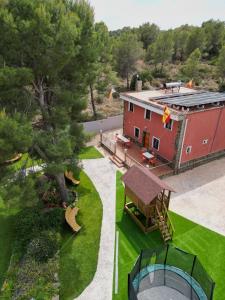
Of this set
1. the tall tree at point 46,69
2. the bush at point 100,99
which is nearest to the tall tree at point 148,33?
the bush at point 100,99

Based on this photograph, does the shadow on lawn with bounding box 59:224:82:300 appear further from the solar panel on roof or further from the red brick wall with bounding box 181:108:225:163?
the solar panel on roof

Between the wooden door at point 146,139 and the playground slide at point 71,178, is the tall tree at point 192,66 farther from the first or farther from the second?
the playground slide at point 71,178

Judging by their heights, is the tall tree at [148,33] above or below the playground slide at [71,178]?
above

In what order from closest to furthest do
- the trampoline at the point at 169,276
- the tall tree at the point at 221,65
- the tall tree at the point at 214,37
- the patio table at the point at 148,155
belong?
the trampoline at the point at 169,276, the patio table at the point at 148,155, the tall tree at the point at 221,65, the tall tree at the point at 214,37

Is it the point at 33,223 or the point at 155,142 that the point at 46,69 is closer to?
the point at 33,223

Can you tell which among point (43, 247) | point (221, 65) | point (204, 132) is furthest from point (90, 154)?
point (221, 65)
